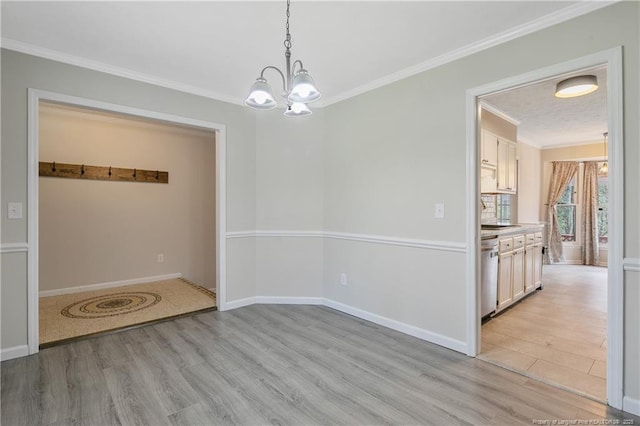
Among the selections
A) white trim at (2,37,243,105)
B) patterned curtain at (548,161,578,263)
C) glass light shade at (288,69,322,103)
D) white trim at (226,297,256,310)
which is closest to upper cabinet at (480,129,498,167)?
glass light shade at (288,69,322,103)

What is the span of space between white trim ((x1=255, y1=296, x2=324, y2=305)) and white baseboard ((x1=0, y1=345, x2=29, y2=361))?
2.11m

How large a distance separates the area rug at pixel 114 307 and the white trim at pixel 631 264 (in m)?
3.69

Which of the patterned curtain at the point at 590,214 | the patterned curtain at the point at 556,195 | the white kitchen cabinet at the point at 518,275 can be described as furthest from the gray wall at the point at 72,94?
the patterned curtain at the point at 590,214

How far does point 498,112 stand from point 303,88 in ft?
11.6

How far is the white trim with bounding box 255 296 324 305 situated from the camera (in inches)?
149

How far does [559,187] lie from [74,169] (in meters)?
8.84

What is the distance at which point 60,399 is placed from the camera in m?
1.94

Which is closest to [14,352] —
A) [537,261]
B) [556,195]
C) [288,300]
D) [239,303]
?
[239,303]

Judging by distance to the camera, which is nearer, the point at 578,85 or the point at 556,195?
the point at 578,85

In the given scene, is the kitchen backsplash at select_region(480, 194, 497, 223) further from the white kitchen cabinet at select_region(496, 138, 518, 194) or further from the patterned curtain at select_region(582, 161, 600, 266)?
the patterned curtain at select_region(582, 161, 600, 266)

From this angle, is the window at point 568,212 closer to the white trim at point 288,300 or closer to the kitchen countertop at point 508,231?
the kitchen countertop at point 508,231

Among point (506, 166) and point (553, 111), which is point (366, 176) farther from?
point (553, 111)

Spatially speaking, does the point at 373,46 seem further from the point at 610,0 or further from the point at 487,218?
the point at 487,218

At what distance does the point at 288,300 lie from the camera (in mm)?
3818
